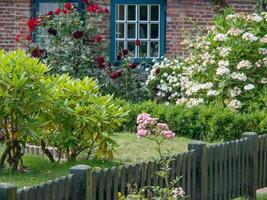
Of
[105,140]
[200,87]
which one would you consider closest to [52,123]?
[105,140]

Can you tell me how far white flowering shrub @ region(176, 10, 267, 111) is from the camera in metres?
14.5

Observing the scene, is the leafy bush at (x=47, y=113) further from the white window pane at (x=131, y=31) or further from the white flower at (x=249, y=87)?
the white window pane at (x=131, y=31)

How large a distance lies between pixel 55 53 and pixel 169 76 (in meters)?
2.23

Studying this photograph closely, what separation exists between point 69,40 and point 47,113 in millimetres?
6687

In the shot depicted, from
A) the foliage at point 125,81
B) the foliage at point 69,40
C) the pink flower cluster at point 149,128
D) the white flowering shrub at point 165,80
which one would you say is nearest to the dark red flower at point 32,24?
the foliage at point 69,40

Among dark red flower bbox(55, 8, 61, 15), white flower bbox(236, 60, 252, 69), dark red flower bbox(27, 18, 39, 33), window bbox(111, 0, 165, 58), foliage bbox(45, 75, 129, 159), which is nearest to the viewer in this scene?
foliage bbox(45, 75, 129, 159)

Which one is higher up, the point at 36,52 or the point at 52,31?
the point at 52,31

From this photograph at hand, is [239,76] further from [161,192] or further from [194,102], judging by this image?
[161,192]

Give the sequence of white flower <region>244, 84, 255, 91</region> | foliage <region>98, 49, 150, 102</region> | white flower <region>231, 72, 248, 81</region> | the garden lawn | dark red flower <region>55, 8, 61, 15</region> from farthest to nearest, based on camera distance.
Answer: dark red flower <region>55, 8, 61, 15</region>
foliage <region>98, 49, 150, 102</region>
white flower <region>231, 72, 248, 81</region>
white flower <region>244, 84, 255, 91</region>
the garden lawn

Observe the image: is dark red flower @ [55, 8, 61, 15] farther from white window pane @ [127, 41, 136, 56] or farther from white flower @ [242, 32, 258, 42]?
white flower @ [242, 32, 258, 42]

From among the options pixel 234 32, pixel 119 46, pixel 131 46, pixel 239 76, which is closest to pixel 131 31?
pixel 131 46

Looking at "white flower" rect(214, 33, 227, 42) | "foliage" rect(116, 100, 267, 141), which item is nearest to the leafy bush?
"foliage" rect(116, 100, 267, 141)

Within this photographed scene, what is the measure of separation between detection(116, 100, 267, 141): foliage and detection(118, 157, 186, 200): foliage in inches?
209

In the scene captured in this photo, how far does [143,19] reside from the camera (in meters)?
18.3
